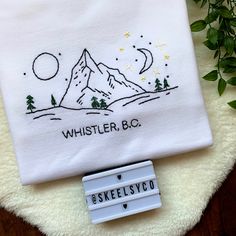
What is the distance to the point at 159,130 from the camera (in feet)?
2.38

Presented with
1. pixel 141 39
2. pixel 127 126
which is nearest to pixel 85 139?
pixel 127 126

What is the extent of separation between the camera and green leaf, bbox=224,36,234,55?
2.36ft

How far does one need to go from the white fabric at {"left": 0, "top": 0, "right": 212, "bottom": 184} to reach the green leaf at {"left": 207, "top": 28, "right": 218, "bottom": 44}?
1.2 inches

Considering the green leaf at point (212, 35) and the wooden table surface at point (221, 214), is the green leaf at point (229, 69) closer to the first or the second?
the green leaf at point (212, 35)

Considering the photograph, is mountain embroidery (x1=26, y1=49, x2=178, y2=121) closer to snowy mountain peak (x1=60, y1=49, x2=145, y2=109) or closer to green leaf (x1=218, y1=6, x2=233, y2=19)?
snowy mountain peak (x1=60, y1=49, x2=145, y2=109)

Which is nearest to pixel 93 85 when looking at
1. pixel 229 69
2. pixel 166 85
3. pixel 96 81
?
pixel 96 81

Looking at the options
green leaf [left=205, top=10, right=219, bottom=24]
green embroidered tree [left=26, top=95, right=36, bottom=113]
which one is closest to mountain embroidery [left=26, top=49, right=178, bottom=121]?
green embroidered tree [left=26, top=95, right=36, bottom=113]

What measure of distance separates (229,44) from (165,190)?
0.24 metres

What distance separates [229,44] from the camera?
28.3 inches

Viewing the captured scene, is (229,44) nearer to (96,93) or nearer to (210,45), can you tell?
(210,45)

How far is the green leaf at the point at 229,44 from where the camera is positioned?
2.36 ft

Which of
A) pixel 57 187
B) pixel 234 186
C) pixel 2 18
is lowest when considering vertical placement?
pixel 234 186

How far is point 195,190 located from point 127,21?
0.28 metres

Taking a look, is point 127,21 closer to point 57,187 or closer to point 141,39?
point 141,39
